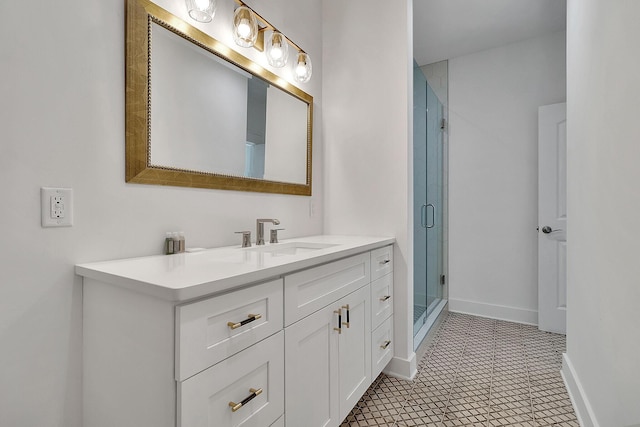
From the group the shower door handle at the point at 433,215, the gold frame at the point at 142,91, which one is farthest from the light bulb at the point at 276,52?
the shower door handle at the point at 433,215

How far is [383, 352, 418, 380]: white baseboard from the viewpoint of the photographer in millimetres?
2008

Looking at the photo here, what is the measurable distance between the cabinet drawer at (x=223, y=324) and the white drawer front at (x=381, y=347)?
89cm

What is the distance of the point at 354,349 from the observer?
152 cm

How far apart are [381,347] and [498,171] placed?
87.8 inches

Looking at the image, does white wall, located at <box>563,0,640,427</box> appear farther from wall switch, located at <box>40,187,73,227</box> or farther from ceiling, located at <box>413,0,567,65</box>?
wall switch, located at <box>40,187,73,227</box>

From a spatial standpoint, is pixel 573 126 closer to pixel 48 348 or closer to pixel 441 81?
pixel 441 81

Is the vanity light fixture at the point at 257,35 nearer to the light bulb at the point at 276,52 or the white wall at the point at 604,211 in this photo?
the light bulb at the point at 276,52

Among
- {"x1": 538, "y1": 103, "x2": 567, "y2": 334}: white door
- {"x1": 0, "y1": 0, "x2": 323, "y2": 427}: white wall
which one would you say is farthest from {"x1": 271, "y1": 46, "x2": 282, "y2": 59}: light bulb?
{"x1": 538, "y1": 103, "x2": 567, "y2": 334}: white door

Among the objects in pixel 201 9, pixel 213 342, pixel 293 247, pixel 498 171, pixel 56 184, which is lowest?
pixel 213 342

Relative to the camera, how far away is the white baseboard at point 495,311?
2.99 m

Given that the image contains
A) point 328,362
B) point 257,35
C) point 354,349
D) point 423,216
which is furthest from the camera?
point 423,216

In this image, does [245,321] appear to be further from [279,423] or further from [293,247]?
[293,247]

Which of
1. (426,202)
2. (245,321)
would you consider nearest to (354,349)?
(245,321)

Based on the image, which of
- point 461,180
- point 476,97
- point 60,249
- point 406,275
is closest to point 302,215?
point 406,275
